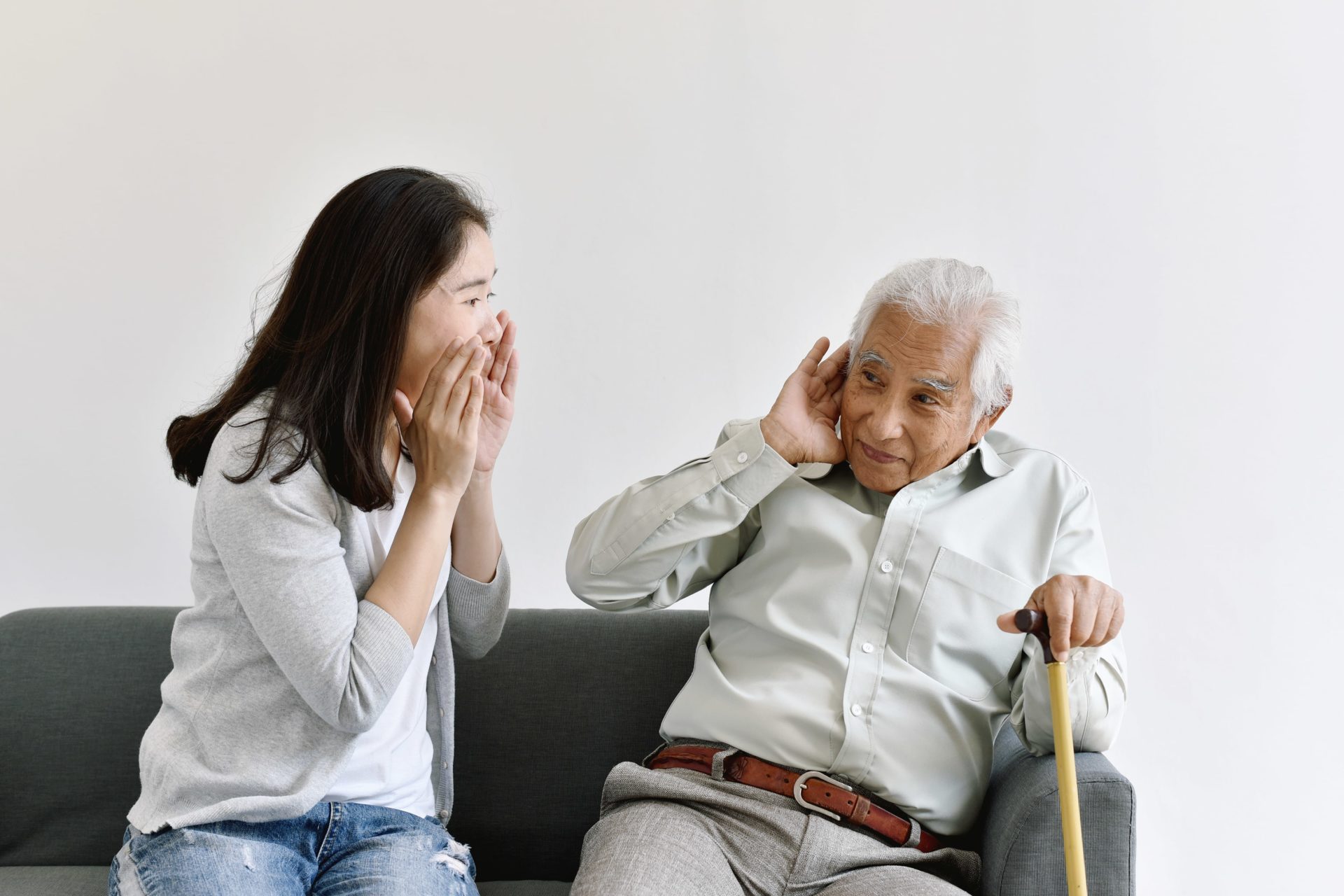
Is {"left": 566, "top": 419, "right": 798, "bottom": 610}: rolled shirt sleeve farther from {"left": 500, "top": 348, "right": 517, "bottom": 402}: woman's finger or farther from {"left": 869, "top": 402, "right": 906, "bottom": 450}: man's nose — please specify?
{"left": 500, "top": 348, "right": 517, "bottom": 402}: woman's finger

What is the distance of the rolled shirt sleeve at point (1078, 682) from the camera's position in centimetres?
166

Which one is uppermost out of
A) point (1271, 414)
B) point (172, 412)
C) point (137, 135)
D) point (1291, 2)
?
point (1291, 2)

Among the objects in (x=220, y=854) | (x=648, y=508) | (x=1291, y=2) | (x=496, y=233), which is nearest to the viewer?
(x=220, y=854)

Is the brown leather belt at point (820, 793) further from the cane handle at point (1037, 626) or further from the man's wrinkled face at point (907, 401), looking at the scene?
the man's wrinkled face at point (907, 401)

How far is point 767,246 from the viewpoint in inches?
102

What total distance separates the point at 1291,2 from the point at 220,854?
2572 millimetres

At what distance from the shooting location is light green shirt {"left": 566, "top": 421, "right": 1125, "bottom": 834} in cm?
175

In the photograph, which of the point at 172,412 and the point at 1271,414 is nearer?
the point at 1271,414

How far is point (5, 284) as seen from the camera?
2.72 metres

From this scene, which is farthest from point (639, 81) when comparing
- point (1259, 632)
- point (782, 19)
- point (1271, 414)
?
point (1259, 632)

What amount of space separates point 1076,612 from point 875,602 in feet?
1.09

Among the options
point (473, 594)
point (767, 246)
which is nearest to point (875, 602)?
point (473, 594)

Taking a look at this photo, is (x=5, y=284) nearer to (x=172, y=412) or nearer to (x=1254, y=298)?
(x=172, y=412)

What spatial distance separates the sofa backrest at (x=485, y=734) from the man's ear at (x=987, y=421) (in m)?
0.65
